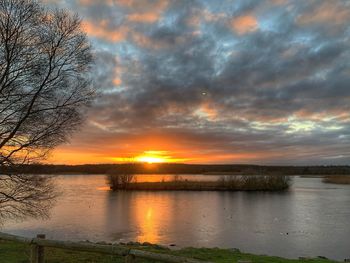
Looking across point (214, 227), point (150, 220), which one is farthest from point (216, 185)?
point (214, 227)

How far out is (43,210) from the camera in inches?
658

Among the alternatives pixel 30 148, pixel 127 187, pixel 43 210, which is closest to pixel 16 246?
pixel 43 210

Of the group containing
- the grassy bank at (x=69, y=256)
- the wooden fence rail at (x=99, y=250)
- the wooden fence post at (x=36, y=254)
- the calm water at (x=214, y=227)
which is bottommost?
the calm water at (x=214, y=227)

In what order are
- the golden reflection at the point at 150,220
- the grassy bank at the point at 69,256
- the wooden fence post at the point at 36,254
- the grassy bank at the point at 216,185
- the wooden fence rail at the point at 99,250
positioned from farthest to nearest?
the grassy bank at the point at 216,185
the golden reflection at the point at 150,220
the grassy bank at the point at 69,256
the wooden fence post at the point at 36,254
the wooden fence rail at the point at 99,250

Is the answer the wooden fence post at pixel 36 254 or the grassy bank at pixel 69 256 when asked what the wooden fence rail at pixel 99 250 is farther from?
the grassy bank at pixel 69 256

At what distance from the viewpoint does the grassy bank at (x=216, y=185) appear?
74456 mm

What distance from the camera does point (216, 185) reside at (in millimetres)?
75938

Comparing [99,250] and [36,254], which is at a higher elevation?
[99,250]

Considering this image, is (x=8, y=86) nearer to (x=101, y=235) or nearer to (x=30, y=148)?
(x=30, y=148)

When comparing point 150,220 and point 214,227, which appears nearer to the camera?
point 214,227

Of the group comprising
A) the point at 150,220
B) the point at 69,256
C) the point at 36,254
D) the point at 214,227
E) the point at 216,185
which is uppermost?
the point at 216,185

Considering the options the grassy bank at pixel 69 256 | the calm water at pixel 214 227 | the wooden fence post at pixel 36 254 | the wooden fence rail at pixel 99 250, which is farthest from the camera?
the calm water at pixel 214 227

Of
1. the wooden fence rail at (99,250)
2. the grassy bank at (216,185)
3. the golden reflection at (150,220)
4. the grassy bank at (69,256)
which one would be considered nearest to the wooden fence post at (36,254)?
the wooden fence rail at (99,250)

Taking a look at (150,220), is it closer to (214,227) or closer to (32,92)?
Answer: (214,227)
